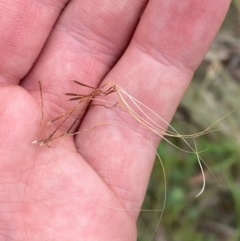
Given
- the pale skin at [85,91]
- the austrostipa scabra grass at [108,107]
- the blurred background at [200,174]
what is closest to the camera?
the pale skin at [85,91]

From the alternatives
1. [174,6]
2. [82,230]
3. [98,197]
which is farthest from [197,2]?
[82,230]

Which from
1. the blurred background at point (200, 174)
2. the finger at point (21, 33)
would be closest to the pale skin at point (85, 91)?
the finger at point (21, 33)

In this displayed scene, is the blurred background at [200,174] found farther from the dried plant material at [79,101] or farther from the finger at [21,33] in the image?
the finger at [21,33]

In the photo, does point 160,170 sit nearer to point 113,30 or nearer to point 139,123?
point 139,123

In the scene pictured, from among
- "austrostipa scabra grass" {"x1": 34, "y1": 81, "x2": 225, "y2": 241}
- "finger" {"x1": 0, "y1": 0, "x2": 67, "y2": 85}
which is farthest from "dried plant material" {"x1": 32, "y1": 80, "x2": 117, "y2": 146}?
"finger" {"x1": 0, "y1": 0, "x2": 67, "y2": 85}

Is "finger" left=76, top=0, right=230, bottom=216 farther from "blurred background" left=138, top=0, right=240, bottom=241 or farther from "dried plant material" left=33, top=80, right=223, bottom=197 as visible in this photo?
"blurred background" left=138, top=0, right=240, bottom=241

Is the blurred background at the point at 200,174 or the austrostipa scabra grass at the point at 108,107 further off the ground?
the austrostipa scabra grass at the point at 108,107

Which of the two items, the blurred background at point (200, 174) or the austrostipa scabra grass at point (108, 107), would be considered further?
the blurred background at point (200, 174)
